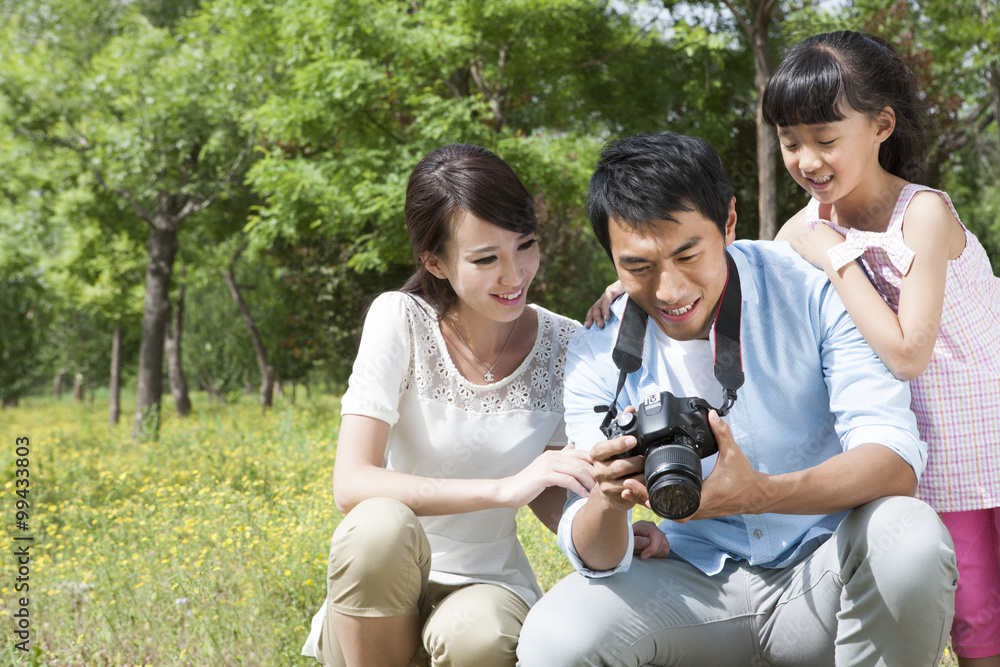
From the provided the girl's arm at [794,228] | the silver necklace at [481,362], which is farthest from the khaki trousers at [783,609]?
the girl's arm at [794,228]

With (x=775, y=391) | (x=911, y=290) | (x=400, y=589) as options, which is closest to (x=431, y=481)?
(x=400, y=589)

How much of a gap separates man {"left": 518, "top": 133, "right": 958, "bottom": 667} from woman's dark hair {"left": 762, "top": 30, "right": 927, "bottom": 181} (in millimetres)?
395

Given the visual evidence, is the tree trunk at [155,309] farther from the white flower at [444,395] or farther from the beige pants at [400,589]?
the beige pants at [400,589]

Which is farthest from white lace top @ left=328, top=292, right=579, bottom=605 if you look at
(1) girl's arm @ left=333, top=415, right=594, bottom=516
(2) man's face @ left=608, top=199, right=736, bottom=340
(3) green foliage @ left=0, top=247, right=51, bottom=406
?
(3) green foliage @ left=0, top=247, right=51, bottom=406

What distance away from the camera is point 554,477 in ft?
6.95

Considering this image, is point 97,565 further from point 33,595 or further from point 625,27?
point 625,27

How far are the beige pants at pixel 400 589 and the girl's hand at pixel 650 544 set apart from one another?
16.1 inches

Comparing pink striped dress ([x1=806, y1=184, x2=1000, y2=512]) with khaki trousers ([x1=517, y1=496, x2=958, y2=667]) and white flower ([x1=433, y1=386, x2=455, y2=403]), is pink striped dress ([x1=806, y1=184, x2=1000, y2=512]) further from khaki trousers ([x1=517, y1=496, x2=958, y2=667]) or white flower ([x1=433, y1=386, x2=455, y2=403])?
white flower ([x1=433, y1=386, x2=455, y2=403])

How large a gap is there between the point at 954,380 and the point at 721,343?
0.66m

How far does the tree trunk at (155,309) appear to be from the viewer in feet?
40.8

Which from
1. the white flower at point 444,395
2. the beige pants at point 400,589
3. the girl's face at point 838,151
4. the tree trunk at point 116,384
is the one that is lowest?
the tree trunk at point 116,384

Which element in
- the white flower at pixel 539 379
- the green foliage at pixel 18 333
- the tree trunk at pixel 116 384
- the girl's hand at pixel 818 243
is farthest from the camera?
the green foliage at pixel 18 333

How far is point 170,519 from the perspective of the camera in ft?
17.4

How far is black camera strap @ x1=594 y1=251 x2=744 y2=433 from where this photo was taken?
2.11 meters
